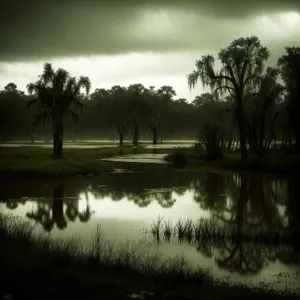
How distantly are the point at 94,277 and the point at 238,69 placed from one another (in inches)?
1310

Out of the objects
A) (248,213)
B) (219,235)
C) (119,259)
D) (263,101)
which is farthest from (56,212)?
(263,101)

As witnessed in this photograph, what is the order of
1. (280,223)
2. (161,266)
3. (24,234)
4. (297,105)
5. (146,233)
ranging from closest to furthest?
(161,266) → (24,234) → (146,233) → (280,223) → (297,105)

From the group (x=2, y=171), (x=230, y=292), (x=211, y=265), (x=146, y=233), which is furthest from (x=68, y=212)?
(x=2, y=171)

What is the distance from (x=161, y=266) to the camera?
33.1 ft

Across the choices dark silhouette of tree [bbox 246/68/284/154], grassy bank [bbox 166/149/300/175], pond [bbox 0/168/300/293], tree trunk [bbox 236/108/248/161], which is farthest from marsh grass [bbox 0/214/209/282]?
dark silhouette of tree [bbox 246/68/284/154]

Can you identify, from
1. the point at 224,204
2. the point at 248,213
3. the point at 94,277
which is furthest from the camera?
the point at 224,204

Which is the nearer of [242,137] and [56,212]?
[56,212]

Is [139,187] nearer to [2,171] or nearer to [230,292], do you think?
[2,171]

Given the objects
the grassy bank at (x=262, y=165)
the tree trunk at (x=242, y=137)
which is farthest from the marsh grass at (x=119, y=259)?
the tree trunk at (x=242, y=137)

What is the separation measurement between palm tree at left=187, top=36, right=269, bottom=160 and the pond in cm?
1015

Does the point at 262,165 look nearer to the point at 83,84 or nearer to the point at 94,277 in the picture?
the point at 83,84

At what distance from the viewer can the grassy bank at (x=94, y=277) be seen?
26.4ft

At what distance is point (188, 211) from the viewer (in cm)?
1877

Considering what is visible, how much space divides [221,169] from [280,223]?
863 inches
